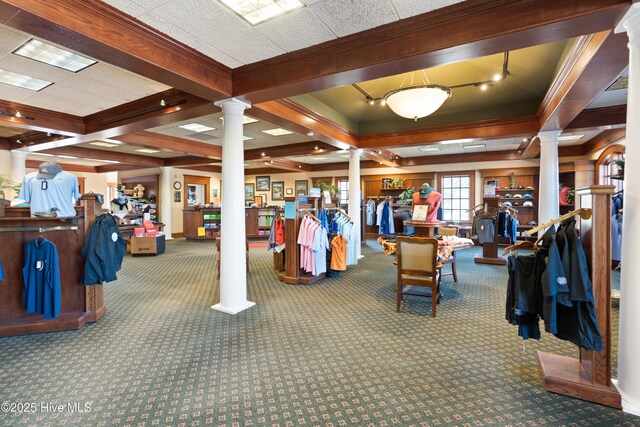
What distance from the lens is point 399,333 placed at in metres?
3.32

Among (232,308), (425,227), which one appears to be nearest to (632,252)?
(425,227)

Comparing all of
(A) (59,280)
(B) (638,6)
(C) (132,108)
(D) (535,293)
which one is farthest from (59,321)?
(B) (638,6)

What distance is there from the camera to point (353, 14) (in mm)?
2625

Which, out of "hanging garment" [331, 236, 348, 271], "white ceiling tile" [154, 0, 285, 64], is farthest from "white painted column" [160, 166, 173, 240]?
"white ceiling tile" [154, 0, 285, 64]

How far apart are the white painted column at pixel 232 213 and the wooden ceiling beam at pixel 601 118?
5.65m

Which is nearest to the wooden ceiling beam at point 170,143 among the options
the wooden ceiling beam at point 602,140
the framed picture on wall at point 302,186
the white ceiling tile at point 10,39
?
the white ceiling tile at point 10,39

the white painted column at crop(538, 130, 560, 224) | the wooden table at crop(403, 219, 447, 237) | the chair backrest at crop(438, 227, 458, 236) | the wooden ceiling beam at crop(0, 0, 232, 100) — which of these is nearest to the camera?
the wooden ceiling beam at crop(0, 0, 232, 100)

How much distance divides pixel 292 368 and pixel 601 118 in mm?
6390

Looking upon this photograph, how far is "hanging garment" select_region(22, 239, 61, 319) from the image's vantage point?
324cm

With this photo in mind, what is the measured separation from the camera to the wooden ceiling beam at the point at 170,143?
6.78 meters

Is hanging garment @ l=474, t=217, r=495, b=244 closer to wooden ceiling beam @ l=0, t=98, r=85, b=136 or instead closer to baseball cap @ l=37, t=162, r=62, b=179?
baseball cap @ l=37, t=162, r=62, b=179

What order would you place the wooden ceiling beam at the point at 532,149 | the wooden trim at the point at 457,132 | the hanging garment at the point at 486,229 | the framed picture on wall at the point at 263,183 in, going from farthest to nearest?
the framed picture on wall at the point at 263,183 < the hanging garment at the point at 486,229 < the wooden ceiling beam at the point at 532,149 < the wooden trim at the point at 457,132

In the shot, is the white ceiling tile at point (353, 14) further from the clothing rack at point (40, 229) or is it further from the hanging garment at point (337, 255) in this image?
the hanging garment at point (337, 255)

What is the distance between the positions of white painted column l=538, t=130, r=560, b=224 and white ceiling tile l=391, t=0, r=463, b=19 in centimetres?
432
